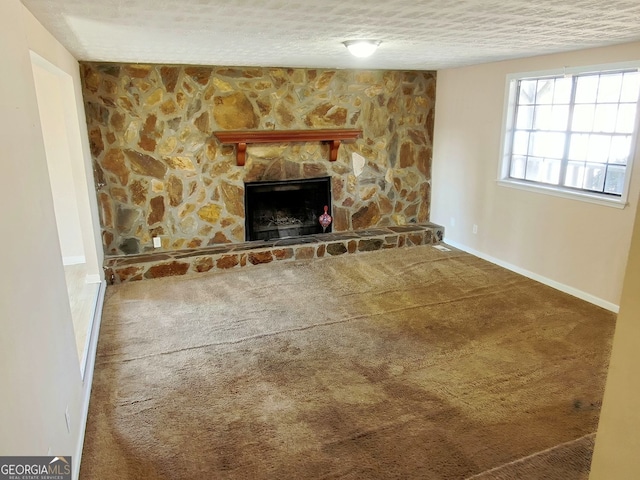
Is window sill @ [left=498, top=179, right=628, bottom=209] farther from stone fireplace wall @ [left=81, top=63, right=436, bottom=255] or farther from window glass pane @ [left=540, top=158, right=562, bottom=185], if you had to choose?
stone fireplace wall @ [left=81, top=63, right=436, bottom=255]

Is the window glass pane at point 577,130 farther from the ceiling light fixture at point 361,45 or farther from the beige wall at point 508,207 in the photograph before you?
the ceiling light fixture at point 361,45

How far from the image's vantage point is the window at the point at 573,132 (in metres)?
3.78

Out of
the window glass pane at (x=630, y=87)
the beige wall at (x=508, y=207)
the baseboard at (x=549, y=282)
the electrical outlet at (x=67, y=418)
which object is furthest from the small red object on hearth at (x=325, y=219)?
the electrical outlet at (x=67, y=418)

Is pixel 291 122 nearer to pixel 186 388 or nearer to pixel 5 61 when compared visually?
pixel 186 388

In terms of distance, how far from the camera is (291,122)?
17.4 ft

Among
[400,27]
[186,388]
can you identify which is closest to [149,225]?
[186,388]

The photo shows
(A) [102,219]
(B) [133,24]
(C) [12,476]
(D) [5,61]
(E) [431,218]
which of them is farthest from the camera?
(E) [431,218]

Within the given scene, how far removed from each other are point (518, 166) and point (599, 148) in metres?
0.97

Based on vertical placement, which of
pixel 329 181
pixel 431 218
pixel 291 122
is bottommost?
pixel 431 218

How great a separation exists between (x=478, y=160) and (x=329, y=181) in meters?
1.82

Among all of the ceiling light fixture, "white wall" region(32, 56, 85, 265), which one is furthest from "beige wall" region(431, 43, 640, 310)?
"white wall" region(32, 56, 85, 265)

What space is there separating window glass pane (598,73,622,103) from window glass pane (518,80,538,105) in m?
0.73

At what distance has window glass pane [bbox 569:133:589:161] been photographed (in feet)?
13.5

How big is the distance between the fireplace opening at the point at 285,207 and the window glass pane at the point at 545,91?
8.22 ft
